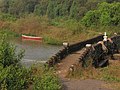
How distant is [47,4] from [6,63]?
6385 cm

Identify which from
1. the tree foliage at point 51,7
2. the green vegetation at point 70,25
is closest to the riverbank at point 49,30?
the green vegetation at point 70,25

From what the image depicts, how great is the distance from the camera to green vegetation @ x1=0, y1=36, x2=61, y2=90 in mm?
8906

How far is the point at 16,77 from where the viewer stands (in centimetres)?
914

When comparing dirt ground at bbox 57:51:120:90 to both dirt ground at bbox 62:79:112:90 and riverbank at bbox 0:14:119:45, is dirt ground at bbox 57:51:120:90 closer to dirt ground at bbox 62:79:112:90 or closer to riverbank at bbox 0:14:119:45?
dirt ground at bbox 62:79:112:90

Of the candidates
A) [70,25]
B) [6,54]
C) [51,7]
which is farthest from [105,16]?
[6,54]

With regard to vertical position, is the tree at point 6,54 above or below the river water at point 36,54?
above

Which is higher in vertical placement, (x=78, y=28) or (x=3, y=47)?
(x=3, y=47)

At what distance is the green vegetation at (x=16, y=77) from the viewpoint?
8906mm

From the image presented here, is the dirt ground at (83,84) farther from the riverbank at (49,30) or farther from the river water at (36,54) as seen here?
the riverbank at (49,30)

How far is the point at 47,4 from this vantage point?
240 ft

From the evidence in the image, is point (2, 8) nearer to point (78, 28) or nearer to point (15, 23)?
point (15, 23)

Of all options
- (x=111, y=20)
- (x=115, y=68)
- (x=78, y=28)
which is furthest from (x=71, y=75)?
(x=111, y=20)

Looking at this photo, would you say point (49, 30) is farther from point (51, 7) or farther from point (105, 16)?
point (51, 7)

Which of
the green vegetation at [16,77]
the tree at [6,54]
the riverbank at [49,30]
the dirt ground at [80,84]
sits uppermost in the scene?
the tree at [6,54]
